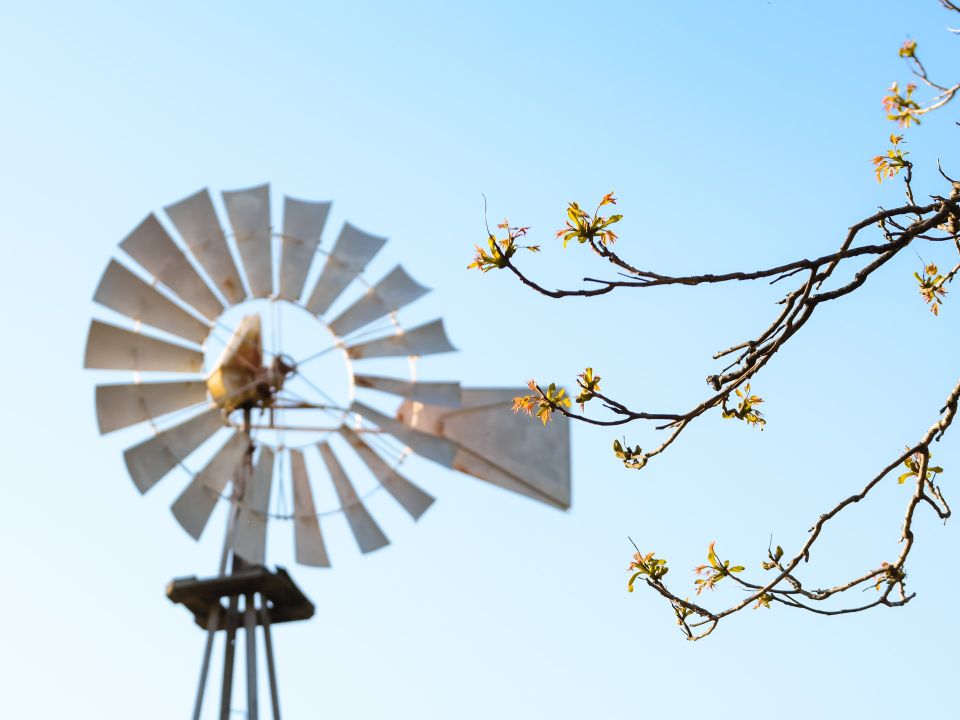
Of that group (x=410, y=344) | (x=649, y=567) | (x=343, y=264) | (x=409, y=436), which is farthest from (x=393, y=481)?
(x=649, y=567)

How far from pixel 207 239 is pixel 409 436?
5.74 ft

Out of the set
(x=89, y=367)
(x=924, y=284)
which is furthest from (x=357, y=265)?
(x=924, y=284)

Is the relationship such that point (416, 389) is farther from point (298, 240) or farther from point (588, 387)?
point (588, 387)

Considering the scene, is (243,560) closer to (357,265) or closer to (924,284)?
(357,265)

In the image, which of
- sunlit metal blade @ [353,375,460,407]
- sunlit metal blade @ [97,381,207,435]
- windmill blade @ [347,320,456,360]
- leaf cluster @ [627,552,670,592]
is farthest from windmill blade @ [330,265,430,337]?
leaf cluster @ [627,552,670,592]

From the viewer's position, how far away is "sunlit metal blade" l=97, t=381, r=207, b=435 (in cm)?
854

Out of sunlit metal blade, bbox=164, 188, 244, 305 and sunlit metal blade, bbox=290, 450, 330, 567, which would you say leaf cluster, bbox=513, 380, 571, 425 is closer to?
sunlit metal blade, bbox=290, 450, 330, 567

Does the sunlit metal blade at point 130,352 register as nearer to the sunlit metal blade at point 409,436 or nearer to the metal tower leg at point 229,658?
the sunlit metal blade at point 409,436

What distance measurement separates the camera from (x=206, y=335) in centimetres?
897

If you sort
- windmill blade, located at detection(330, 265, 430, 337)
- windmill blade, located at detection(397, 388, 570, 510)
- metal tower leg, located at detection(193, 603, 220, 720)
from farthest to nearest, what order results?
windmill blade, located at detection(397, 388, 570, 510), windmill blade, located at detection(330, 265, 430, 337), metal tower leg, located at detection(193, 603, 220, 720)

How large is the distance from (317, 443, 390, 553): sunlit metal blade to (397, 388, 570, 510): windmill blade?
3.04ft

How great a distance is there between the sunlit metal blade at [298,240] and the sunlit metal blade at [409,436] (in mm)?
837

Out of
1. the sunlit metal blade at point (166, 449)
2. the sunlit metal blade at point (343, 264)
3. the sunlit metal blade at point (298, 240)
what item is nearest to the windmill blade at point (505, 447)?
the sunlit metal blade at point (343, 264)

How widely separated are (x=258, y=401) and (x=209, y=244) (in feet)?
3.37
